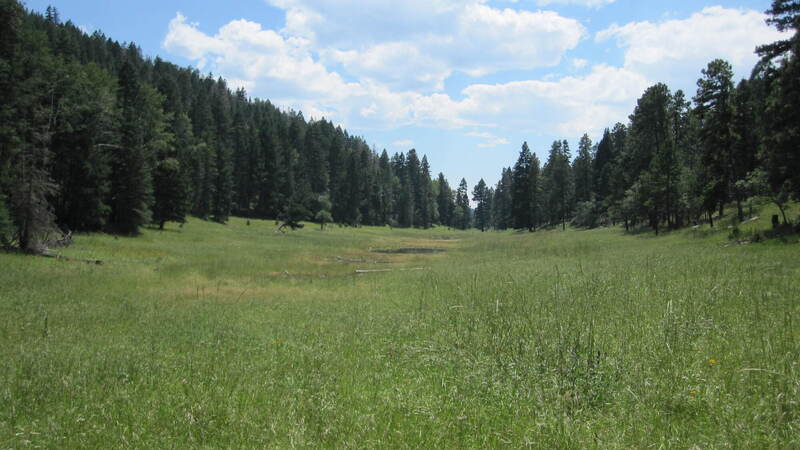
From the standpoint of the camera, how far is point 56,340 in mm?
10273

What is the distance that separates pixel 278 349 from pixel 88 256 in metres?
26.3

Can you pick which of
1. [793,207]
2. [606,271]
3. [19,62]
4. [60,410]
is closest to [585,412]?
[60,410]

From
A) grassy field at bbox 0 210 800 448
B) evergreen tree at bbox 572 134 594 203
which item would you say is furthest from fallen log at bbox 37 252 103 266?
evergreen tree at bbox 572 134 594 203

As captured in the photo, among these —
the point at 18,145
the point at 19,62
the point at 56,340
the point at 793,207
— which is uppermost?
the point at 19,62

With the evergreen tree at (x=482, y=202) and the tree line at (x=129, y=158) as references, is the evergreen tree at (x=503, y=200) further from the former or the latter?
the tree line at (x=129, y=158)

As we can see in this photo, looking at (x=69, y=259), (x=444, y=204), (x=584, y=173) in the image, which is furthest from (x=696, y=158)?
(x=444, y=204)

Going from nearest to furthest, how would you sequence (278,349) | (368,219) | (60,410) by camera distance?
1. (60,410)
2. (278,349)
3. (368,219)

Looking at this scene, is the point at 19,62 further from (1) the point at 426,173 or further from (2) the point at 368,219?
(1) the point at 426,173

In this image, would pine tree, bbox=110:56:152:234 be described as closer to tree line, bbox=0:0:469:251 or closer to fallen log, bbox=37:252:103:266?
tree line, bbox=0:0:469:251

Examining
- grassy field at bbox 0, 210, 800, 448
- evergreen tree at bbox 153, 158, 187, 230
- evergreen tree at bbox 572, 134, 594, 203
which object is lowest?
grassy field at bbox 0, 210, 800, 448

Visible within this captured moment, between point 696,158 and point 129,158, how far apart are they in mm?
67429

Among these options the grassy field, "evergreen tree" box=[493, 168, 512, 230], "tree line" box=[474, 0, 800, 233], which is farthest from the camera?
"evergreen tree" box=[493, 168, 512, 230]

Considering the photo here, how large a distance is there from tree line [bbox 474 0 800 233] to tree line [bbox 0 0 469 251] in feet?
146

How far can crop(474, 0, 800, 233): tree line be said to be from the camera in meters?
25.2
